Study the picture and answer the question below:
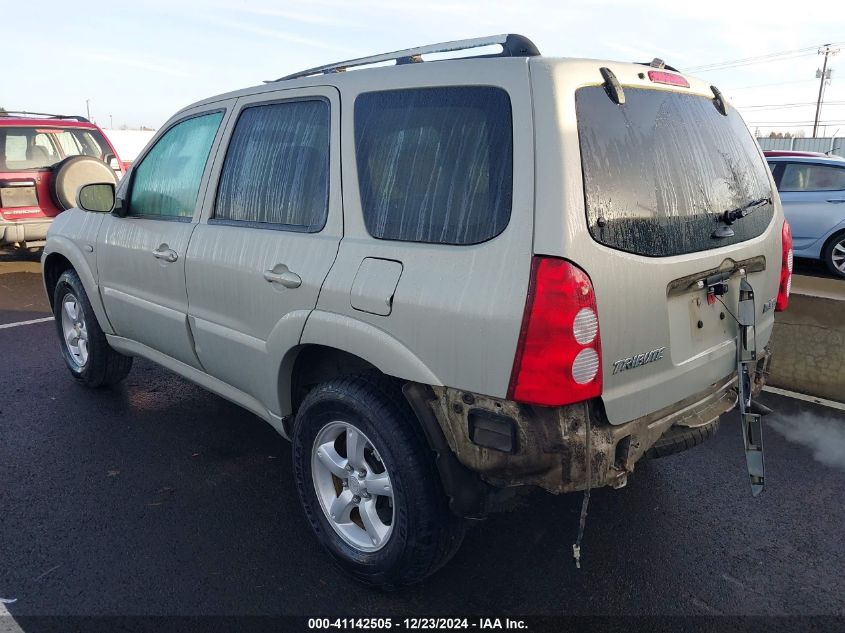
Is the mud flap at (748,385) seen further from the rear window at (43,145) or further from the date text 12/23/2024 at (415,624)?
the rear window at (43,145)

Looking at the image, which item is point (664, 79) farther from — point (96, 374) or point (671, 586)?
point (96, 374)

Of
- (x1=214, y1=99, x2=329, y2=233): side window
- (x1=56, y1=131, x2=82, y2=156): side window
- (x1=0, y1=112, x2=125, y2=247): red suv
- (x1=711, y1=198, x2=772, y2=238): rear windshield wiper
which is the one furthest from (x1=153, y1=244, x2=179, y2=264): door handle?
(x1=56, y1=131, x2=82, y2=156): side window

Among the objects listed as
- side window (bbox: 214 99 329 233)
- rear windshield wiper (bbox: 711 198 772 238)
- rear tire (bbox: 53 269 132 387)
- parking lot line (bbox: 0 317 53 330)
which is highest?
side window (bbox: 214 99 329 233)

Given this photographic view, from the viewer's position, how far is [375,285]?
238cm

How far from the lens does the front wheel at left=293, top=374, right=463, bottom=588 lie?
2.37 metres

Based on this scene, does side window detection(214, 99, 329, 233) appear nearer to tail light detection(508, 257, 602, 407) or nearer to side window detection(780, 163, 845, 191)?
tail light detection(508, 257, 602, 407)

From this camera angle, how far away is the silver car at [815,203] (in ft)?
28.6

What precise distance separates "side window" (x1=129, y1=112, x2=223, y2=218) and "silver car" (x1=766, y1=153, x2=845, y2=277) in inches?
309

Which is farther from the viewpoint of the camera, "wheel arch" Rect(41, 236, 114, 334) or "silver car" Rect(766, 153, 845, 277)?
"silver car" Rect(766, 153, 845, 277)

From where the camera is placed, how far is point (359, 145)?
259 centimetres

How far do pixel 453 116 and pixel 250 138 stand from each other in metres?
1.24

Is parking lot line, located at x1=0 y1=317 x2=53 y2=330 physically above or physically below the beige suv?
below

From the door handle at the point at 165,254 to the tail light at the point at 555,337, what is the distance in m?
2.10

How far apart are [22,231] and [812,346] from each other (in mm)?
8790
